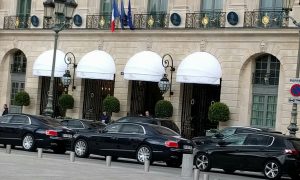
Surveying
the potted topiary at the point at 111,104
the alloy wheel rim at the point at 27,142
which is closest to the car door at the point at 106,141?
the alloy wheel rim at the point at 27,142

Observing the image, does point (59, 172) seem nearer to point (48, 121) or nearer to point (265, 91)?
point (48, 121)

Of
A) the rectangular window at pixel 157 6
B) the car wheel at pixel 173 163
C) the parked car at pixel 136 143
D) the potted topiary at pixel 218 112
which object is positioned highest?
the rectangular window at pixel 157 6

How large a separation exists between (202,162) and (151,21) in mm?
17836

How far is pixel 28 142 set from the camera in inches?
1163

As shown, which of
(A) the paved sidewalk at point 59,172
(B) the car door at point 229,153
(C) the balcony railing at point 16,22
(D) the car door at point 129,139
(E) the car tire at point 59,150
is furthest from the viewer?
(C) the balcony railing at point 16,22

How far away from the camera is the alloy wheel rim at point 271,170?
24.1m

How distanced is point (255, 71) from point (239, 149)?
14662 millimetres

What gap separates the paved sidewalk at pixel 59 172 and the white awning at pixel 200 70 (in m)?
17.4

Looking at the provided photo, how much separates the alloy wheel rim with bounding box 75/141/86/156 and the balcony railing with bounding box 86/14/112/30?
1706cm

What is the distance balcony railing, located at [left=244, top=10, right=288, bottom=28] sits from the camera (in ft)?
124

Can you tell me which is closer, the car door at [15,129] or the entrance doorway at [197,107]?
the car door at [15,129]

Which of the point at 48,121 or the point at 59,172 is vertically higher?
the point at 48,121

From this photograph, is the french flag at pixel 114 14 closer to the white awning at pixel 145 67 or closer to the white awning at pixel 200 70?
the white awning at pixel 145 67

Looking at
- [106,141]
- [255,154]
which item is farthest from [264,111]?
[255,154]
